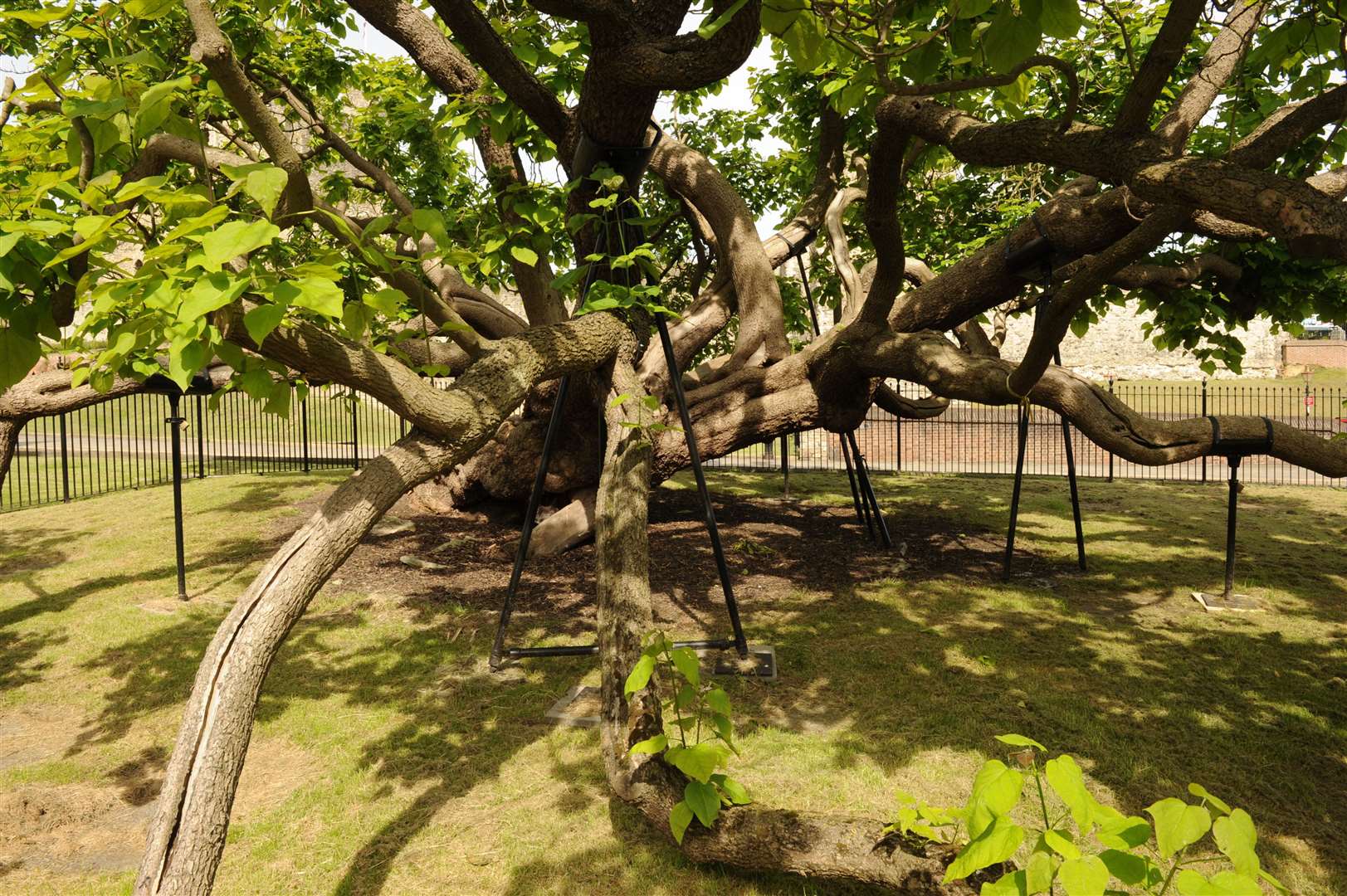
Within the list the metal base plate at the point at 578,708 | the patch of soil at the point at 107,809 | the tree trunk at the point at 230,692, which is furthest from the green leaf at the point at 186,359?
the metal base plate at the point at 578,708

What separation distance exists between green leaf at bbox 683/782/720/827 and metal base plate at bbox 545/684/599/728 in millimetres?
1910

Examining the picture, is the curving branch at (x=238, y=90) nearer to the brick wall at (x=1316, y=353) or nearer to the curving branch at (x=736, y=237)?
the curving branch at (x=736, y=237)

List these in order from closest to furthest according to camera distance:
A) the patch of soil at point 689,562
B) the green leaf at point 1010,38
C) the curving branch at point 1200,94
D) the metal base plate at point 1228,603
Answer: the green leaf at point 1010,38, the curving branch at point 1200,94, the metal base plate at point 1228,603, the patch of soil at point 689,562

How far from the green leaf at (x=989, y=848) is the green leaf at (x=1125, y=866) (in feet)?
0.49

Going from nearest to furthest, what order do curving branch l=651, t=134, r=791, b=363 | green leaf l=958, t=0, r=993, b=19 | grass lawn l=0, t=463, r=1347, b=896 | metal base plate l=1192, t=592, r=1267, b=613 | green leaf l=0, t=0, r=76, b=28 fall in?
green leaf l=0, t=0, r=76, b=28
green leaf l=958, t=0, r=993, b=19
grass lawn l=0, t=463, r=1347, b=896
metal base plate l=1192, t=592, r=1267, b=613
curving branch l=651, t=134, r=791, b=363

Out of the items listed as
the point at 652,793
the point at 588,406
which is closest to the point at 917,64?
the point at 652,793

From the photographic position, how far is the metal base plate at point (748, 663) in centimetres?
537

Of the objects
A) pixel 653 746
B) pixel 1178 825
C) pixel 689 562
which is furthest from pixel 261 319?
pixel 689 562

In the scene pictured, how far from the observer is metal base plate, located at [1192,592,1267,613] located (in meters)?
6.83

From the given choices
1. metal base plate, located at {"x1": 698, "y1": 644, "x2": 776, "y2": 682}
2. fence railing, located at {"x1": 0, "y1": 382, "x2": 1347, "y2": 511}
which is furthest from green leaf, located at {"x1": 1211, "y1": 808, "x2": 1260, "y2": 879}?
fence railing, located at {"x1": 0, "y1": 382, "x2": 1347, "y2": 511}

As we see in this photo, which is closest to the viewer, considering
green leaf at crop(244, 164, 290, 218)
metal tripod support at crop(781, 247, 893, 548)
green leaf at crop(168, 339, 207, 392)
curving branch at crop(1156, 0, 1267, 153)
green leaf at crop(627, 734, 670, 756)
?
green leaf at crop(168, 339, 207, 392)

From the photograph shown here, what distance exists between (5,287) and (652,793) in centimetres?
236

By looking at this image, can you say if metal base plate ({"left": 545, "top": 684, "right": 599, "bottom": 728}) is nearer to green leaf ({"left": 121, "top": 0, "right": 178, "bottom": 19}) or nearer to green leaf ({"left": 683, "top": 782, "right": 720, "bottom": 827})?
green leaf ({"left": 683, "top": 782, "right": 720, "bottom": 827})

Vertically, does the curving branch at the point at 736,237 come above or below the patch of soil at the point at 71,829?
above
